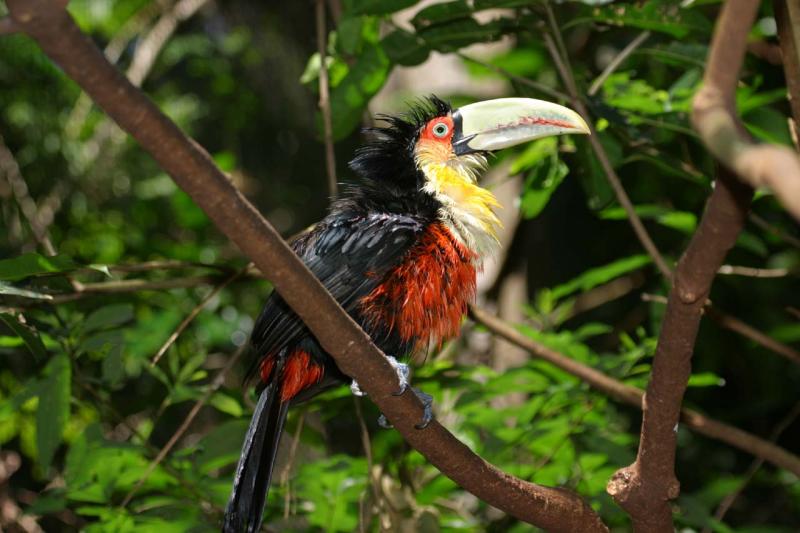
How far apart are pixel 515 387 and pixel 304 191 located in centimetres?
352

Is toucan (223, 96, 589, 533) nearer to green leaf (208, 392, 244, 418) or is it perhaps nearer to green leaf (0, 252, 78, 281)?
green leaf (208, 392, 244, 418)

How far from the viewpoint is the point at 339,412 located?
366cm

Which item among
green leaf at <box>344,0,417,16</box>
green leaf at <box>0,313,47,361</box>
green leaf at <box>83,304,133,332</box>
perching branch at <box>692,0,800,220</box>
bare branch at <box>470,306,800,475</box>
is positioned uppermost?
green leaf at <box>344,0,417,16</box>

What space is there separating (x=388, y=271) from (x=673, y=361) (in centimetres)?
110

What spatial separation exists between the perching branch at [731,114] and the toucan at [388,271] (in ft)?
4.06

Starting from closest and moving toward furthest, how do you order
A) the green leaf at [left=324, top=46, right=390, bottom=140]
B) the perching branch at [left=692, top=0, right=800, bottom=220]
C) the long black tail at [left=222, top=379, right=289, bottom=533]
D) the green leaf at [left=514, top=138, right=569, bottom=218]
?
1. the perching branch at [left=692, top=0, right=800, bottom=220]
2. the long black tail at [left=222, top=379, right=289, bottom=533]
3. the green leaf at [left=324, top=46, right=390, bottom=140]
4. the green leaf at [left=514, top=138, right=569, bottom=218]

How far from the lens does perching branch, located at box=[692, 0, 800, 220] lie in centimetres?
122

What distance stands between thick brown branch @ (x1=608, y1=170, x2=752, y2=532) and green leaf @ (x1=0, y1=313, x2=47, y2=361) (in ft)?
4.96

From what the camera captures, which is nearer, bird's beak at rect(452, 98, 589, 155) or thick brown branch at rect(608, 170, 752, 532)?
thick brown branch at rect(608, 170, 752, 532)

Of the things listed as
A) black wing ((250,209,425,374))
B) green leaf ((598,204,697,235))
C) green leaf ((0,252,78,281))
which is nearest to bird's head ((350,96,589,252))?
black wing ((250,209,425,374))

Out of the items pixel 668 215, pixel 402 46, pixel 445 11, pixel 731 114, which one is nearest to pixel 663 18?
pixel 445 11

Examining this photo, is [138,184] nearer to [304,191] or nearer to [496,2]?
[304,191]

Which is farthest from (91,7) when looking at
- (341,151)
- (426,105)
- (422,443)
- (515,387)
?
(422,443)

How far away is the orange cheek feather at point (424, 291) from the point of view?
9.76ft
